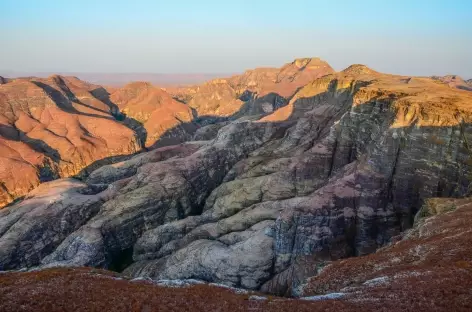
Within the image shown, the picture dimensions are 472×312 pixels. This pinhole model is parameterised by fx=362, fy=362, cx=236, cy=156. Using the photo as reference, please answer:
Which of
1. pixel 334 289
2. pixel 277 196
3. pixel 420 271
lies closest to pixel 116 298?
pixel 334 289

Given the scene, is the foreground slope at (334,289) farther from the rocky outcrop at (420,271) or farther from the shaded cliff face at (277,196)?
the shaded cliff face at (277,196)

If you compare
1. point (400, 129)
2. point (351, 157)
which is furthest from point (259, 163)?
point (400, 129)

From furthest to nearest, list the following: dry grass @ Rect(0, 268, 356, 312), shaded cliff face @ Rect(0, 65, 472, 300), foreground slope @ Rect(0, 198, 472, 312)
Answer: shaded cliff face @ Rect(0, 65, 472, 300)
dry grass @ Rect(0, 268, 356, 312)
foreground slope @ Rect(0, 198, 472, 312)

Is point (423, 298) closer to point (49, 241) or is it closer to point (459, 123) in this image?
point (459, 123)

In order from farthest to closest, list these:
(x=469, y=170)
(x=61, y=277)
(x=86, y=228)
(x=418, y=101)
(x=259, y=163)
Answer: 1. (x=259, y=163)
2. (x=86, y=228)
3. (x=418, y=101)
4. (x=469, y=170)
5. (x=61, y=277)

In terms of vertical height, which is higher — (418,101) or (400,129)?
(418,101)

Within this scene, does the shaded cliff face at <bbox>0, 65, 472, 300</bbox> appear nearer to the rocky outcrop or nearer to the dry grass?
the rocky outcrop

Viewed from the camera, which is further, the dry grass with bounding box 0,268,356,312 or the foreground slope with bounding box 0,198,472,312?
the dry grass with bounding box 0,268,356,312

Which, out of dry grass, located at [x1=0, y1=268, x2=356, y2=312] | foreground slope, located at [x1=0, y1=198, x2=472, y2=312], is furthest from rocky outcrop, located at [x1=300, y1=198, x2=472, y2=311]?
dry grass, located at [x1=0, y1=268, x2=356, y2=312]
